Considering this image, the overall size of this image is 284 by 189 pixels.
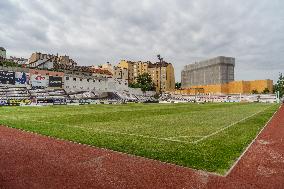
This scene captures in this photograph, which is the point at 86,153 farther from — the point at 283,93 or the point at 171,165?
the point at 283,93

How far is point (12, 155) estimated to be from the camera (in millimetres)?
9789

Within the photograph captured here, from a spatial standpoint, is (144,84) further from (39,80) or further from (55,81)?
(39,80)

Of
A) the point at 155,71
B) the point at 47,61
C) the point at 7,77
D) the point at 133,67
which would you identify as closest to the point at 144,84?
the point at 133,67

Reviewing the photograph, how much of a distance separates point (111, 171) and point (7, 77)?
6832 centimetres

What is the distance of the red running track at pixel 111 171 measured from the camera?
682cm

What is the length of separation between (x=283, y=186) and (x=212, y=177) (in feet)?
5.33

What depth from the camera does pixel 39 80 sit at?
76062 mm

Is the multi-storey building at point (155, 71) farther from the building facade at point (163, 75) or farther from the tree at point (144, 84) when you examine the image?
the tree at point (144, 84)

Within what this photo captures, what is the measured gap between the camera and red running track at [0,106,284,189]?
6.82m

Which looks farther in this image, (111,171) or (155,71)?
(155,71)

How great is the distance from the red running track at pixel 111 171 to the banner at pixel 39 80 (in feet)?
223

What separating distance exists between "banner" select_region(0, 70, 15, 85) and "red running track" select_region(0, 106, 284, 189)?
208ft

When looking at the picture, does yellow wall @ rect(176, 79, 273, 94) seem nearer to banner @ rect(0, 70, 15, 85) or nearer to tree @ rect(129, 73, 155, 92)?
tree @ rect(129, 73, 155, 92)

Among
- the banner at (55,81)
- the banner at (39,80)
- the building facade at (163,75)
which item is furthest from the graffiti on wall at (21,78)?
the building facade at (163,75)
